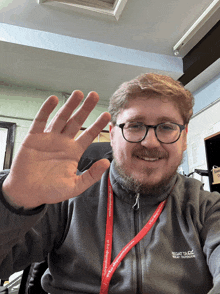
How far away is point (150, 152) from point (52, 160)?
0.45m

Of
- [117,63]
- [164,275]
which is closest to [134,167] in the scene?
[164,275]

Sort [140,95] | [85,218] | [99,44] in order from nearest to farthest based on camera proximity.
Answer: [85,218]
[140,95]
[99,44]

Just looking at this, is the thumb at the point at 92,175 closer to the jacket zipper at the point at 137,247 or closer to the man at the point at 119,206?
the man at the point at 119,206

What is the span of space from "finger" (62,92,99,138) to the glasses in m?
0.37

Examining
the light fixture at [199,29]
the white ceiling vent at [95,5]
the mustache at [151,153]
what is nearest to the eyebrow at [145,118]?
the mustache at [151,153]

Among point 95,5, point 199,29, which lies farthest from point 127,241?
point 199,29

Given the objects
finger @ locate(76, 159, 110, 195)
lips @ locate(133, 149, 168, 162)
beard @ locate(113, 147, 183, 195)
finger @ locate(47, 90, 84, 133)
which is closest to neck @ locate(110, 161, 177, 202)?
beard @ locate(113, 147, 183, 195)

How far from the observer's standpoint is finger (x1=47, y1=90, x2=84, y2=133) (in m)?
0.57

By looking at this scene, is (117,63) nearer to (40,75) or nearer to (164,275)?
(40,75)

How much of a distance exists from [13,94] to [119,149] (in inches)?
118

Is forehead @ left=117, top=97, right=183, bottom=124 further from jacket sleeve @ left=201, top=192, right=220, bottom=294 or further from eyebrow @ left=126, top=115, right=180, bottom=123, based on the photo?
jacket sleeve @ left=201, top=192, right=220, bottom=294

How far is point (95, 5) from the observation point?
2330 millimetres

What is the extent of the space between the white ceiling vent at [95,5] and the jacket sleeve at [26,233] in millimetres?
2162

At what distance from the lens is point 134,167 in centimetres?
93
